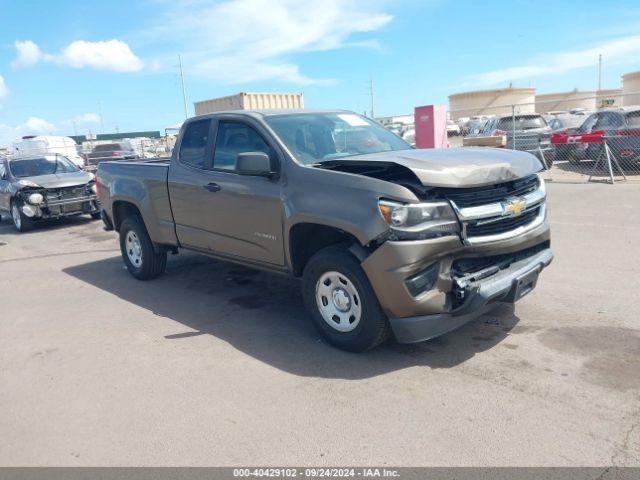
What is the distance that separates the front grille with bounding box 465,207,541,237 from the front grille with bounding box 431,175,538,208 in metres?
0.16

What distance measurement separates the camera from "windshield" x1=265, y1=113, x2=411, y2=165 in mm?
5023

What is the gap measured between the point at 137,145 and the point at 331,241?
38.5 meters

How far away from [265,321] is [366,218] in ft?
6.13

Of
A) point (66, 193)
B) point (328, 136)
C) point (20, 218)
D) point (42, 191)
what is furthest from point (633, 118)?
point (20, 218)

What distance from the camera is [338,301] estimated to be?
4.40 metres

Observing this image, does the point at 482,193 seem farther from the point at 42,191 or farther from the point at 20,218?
the point at 20,218

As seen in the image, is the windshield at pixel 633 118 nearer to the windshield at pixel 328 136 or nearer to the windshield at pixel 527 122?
the windshield at pixel 527 122

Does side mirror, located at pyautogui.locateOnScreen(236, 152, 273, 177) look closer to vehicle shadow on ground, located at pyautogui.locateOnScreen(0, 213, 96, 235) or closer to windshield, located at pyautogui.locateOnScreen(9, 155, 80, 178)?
vehicle shadow on ground, located at pyautogui.locateOnScreen(0, 213, 96, 235)

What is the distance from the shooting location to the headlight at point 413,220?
3869 millimetres

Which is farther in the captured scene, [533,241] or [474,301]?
[533,241]

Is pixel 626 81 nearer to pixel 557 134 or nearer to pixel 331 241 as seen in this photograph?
pixel 557 134

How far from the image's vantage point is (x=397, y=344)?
15.0 ft

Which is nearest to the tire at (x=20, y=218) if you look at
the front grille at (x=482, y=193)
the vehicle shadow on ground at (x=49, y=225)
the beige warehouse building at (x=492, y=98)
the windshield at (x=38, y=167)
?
the vehicle shadow on ground at (x=49, y=225)

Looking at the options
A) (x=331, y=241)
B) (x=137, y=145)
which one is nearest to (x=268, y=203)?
(x=331, y=241)
